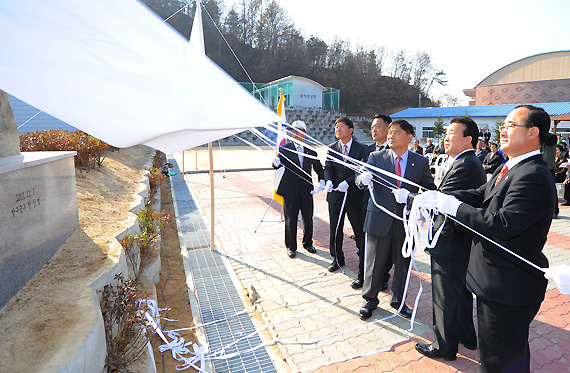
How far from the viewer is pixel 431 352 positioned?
289 centimetres

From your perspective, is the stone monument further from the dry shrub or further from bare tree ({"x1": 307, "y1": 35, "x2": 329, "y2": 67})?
bare tree ({"x1": 307, "y1": 35, "x2": 329, "y2": 67})

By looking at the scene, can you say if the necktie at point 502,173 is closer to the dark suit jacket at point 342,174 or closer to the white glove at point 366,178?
the white glove at point 366,178

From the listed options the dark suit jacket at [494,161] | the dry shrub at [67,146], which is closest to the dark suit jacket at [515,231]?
the dry shrub at [67,146]

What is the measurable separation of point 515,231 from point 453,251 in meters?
0.87

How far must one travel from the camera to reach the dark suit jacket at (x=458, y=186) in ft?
8.91

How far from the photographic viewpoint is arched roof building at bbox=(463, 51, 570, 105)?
31155mm

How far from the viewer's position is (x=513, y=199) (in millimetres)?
1962

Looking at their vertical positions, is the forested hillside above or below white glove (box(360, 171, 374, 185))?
above

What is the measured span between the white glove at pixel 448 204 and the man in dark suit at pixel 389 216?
1.07 metres

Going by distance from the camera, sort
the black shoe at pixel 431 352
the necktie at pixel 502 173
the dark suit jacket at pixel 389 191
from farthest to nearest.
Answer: the dark suit jacket at pixel 389 191 < the black shoe at pixel 431 352 < the necktie at pixel 502 173

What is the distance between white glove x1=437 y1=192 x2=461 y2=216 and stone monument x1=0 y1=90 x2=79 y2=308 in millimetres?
3084

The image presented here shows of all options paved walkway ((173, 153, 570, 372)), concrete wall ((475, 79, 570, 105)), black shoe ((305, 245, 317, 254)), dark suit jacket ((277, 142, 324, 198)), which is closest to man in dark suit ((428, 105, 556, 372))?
paved walkway ((173, 153, 570, 372))

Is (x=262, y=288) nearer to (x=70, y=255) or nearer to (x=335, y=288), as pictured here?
(x=335, y=288)

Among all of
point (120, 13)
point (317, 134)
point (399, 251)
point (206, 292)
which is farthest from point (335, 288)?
point (317, 134)
